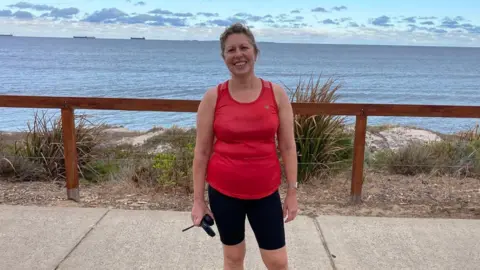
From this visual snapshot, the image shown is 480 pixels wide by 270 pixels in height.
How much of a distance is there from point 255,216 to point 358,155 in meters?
2.47

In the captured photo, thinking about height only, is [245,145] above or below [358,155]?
above

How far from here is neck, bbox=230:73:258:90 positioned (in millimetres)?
2357

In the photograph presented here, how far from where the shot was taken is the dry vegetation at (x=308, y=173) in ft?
16.1

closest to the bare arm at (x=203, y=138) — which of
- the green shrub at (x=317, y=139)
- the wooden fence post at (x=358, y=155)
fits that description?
the wooden fence post at (x=358, y=155)

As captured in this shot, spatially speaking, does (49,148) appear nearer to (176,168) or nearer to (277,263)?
(176,168)

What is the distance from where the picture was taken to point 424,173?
6.17 m

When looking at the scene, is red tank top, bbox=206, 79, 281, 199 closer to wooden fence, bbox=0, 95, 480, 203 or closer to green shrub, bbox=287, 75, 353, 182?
wooden fence, bbox=0, 95, 480, 203

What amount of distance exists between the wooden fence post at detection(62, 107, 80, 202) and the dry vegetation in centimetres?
14

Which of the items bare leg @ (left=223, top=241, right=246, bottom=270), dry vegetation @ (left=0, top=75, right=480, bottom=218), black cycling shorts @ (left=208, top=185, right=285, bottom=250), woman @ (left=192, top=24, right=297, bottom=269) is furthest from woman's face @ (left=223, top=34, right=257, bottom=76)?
dry vegetation @ (left=0, top=75, right=480, bottom=218)

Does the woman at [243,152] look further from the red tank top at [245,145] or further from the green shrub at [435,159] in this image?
the green shrub at [435,159]

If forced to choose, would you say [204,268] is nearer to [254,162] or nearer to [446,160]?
[254,162]

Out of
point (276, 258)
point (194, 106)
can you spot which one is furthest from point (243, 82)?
point (194, 106)

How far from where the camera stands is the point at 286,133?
2.45 m

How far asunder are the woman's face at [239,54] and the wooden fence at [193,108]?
2207 mm
